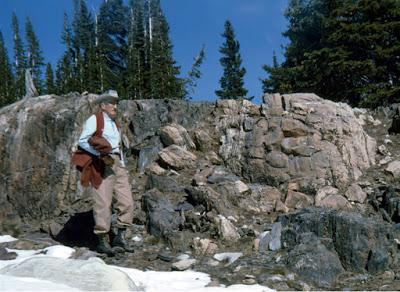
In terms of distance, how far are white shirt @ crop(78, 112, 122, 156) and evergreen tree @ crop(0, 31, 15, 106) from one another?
50.9 m

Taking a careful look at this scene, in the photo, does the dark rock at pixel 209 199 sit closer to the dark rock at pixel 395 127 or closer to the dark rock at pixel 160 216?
the dark rock at pixel 160 216

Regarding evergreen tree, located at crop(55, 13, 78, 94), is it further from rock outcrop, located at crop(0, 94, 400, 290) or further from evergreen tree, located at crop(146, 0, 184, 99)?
rock outcrop, located at crop(0, 94, 400, 290)

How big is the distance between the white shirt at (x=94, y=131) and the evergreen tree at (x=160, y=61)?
67.5ft

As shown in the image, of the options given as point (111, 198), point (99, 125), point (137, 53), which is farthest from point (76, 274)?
point (137, 53)

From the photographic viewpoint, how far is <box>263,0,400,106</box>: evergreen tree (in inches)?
850

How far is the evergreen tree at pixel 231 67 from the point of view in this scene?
4503 centimetres

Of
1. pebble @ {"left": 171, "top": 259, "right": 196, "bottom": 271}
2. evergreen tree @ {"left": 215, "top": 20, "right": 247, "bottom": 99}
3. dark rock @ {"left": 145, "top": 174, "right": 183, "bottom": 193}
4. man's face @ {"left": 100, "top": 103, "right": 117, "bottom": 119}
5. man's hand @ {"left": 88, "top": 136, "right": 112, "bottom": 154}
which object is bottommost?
pebble @ {"left": 171, "top": 259, "right": 196, "bottom": 271}

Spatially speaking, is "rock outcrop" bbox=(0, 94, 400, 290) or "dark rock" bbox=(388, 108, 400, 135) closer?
"rock outcrop" bbox=(0, 94, 400, 290)

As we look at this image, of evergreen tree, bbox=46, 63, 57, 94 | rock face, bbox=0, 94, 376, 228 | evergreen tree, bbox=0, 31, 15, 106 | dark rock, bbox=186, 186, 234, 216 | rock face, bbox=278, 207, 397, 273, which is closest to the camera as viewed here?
rock face, bbox=278, 207, 397, 273

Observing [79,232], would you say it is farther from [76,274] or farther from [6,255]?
[76,274]

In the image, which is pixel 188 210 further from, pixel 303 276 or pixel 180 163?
pixel 303 276

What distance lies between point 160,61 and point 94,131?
1250 inches

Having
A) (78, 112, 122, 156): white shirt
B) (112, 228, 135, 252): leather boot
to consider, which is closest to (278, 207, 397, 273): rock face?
(112, 228, 135, 252): leather boot

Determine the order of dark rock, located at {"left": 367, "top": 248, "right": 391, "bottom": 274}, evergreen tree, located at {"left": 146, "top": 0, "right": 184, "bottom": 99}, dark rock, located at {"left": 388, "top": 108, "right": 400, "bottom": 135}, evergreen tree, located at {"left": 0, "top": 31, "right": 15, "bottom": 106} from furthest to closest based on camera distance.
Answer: evergreen tree, located at {"left": 0, "top": 31, "right": 15, "bottom": 106} → evergreen tree, located at {"left": 146, "top": 0, "right": 184, "bottom": 99} → dark rock, located at {"left": 388, "top": 108, "right": 400, "bottom": 135} → dark rock, located at {"left": 367, "top": 248, "right": 391, "bottom": 274}
